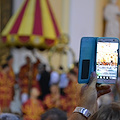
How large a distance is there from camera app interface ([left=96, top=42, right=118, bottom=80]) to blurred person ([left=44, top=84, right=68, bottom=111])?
13.2 feet

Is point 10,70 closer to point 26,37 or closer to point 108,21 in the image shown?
point 26,37

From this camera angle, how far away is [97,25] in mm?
11508

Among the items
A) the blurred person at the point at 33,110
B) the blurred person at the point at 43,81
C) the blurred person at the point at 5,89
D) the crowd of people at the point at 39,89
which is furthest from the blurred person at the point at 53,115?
the blurred person at the point at 5,89

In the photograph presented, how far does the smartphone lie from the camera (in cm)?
222

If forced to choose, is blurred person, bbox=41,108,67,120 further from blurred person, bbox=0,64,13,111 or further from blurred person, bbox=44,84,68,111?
blurred person, bbox=0,64,13,111

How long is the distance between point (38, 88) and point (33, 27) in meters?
1.16

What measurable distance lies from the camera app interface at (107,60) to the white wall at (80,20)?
27.2 ft

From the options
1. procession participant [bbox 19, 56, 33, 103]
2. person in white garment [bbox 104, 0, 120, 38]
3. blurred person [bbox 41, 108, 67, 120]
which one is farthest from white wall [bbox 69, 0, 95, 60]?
blurred person [bbox 41, 108, 67, 120]

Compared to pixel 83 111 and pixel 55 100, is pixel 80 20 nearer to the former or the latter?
pixel 55 100

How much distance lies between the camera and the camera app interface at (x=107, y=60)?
2.22 m

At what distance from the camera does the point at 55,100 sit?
6.43 metres

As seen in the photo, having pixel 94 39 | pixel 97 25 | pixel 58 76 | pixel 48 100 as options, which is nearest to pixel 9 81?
pixel 58 76

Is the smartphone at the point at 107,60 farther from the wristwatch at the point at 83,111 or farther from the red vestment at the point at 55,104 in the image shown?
the red vestment at the point at 55,104

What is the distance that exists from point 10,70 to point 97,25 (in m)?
4.25
